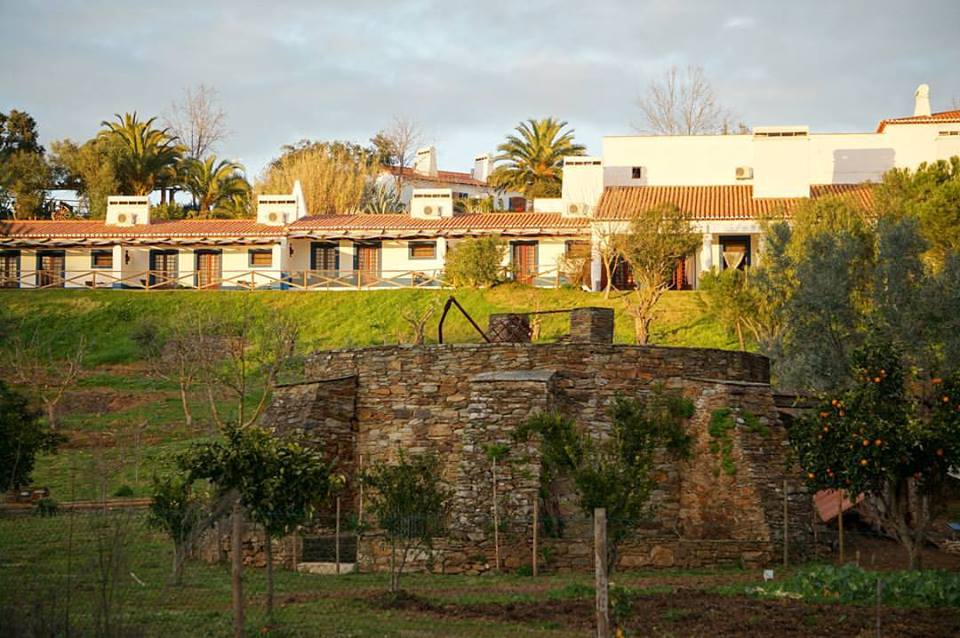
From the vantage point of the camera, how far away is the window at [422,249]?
164 feet

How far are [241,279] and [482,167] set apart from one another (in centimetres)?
3456

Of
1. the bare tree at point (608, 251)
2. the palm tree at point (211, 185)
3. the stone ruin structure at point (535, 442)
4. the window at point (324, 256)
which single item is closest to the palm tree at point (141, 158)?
the palm tree at point (211, 185)

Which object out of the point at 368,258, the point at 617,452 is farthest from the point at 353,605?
the point at 368,258

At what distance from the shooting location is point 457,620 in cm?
1224

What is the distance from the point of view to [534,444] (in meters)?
17.5

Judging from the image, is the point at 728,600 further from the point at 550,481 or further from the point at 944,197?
the point at 944,197

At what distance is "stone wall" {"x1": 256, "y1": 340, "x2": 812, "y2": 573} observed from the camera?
17047 millimetres

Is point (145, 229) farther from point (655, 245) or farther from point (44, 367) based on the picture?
point (655, 245)

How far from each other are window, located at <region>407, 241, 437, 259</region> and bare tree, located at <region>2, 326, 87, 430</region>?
1501 cm

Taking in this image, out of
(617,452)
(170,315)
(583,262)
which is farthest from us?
(583,262)

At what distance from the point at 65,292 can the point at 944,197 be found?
105 ft

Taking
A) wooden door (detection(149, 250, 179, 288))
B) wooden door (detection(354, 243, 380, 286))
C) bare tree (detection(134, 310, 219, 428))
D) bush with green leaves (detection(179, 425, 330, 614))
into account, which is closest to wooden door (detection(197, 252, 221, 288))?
wooden door (detection(149, 250, 179, 288))

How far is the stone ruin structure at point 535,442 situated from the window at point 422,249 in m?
28.3

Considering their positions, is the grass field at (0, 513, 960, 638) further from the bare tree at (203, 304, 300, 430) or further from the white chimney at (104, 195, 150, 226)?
the white chimney at (104, 195, 150, 226)
